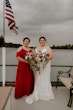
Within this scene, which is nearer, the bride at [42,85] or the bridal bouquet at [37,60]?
the bridal bouquet at [37,60]

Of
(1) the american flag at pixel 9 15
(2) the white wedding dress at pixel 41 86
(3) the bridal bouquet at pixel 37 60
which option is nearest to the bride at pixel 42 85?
(2) the white wedding dress at pixel 41 86

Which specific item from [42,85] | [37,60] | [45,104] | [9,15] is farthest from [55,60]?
[45,104]

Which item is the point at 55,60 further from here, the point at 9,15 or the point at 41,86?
the point at 9,15

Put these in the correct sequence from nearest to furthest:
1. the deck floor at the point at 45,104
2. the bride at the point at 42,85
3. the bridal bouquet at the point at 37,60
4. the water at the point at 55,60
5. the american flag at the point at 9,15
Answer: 1. the deck floor at the point at 45,104
2. the bridal bouquet at the point at 37,60
3. the bride at the point at 42,85
4. the american flag at the point at 9,15
5. the water at the point at 55,60

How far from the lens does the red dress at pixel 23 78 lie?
5.91 meters

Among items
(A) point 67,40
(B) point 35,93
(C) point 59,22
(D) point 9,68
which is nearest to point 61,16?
(C) point 59,22

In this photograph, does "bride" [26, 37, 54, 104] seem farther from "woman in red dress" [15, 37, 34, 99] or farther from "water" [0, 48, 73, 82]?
"water" [0, 48, 73, 82]

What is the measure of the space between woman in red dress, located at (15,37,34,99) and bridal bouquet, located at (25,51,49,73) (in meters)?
0.18

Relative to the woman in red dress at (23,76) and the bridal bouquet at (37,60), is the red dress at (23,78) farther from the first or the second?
the bridal bouquet at (37,60)

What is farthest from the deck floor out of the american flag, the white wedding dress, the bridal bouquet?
the american flag

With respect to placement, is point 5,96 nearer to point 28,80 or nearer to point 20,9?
point 28,80

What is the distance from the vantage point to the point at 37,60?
571 centimetres

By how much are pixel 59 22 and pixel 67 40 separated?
628 mm

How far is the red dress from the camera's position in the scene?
591 cm
